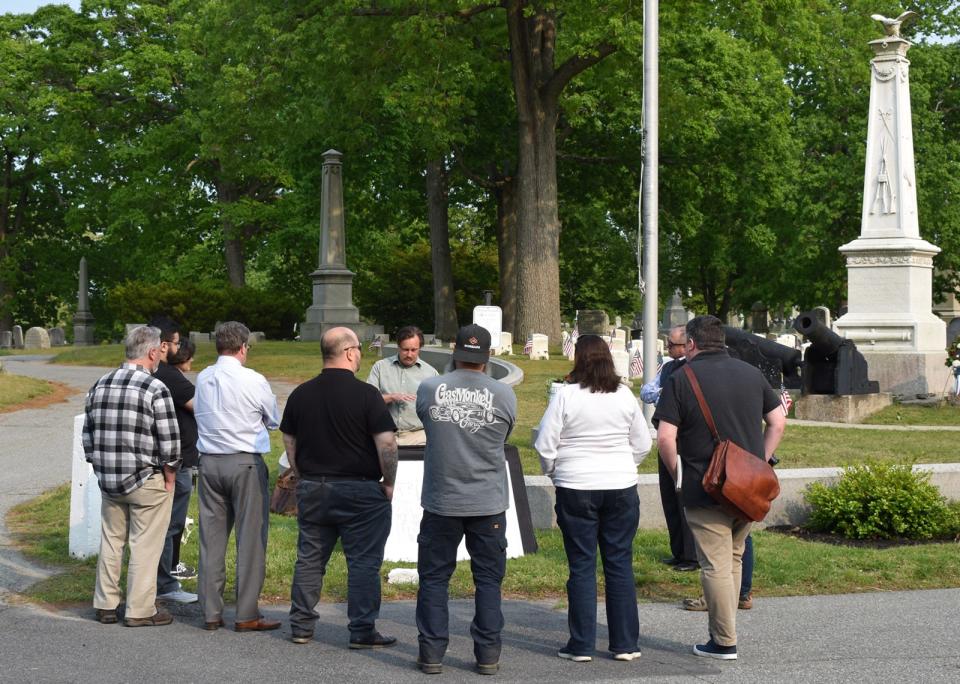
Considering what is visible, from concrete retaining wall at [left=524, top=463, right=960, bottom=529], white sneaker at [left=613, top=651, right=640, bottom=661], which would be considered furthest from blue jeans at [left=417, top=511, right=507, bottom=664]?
concrete retaining wall at [left=524, top=463, right=960, bottom=529]

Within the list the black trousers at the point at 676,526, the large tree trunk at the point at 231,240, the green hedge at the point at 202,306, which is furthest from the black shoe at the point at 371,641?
the large tree trunk at the point at 231,240

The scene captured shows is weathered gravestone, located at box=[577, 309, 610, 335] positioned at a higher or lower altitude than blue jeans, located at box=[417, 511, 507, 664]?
higher

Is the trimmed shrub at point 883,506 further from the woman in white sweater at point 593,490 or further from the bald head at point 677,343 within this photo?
the woman in white sweater at point 593,490

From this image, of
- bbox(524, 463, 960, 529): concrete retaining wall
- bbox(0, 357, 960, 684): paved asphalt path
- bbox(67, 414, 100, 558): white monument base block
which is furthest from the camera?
bbox(524, 463, 960, 529): concrete retaining wall

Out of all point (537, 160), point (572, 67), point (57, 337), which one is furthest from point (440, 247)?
point (57, 337)

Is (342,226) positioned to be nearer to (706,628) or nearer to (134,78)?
(134,78)

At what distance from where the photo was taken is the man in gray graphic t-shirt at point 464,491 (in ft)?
21.0

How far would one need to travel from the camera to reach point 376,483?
6.84m

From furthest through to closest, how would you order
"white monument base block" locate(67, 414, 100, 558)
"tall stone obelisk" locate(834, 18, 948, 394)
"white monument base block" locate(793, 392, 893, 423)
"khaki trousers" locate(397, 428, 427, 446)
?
"tall stone obelisk" locate(834, 18, 948, 394) → "white monument base block" locate(793, 392, 893, 423) → "khaki trousers" locate(397, 428, 427, 446) → "white monument base block" locate(67, 414, 100, 558)

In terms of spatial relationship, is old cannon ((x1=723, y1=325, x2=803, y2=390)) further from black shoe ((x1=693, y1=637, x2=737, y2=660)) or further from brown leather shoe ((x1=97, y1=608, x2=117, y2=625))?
brown leather shoe ((x1=97, y1=608, x2=117, y2=625))

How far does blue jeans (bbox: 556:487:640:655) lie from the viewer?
6.54 metres

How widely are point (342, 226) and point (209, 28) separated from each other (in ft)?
20.2

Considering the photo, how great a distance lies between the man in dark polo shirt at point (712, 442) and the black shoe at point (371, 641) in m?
1.67

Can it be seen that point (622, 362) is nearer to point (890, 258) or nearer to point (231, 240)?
point (890, 258)
